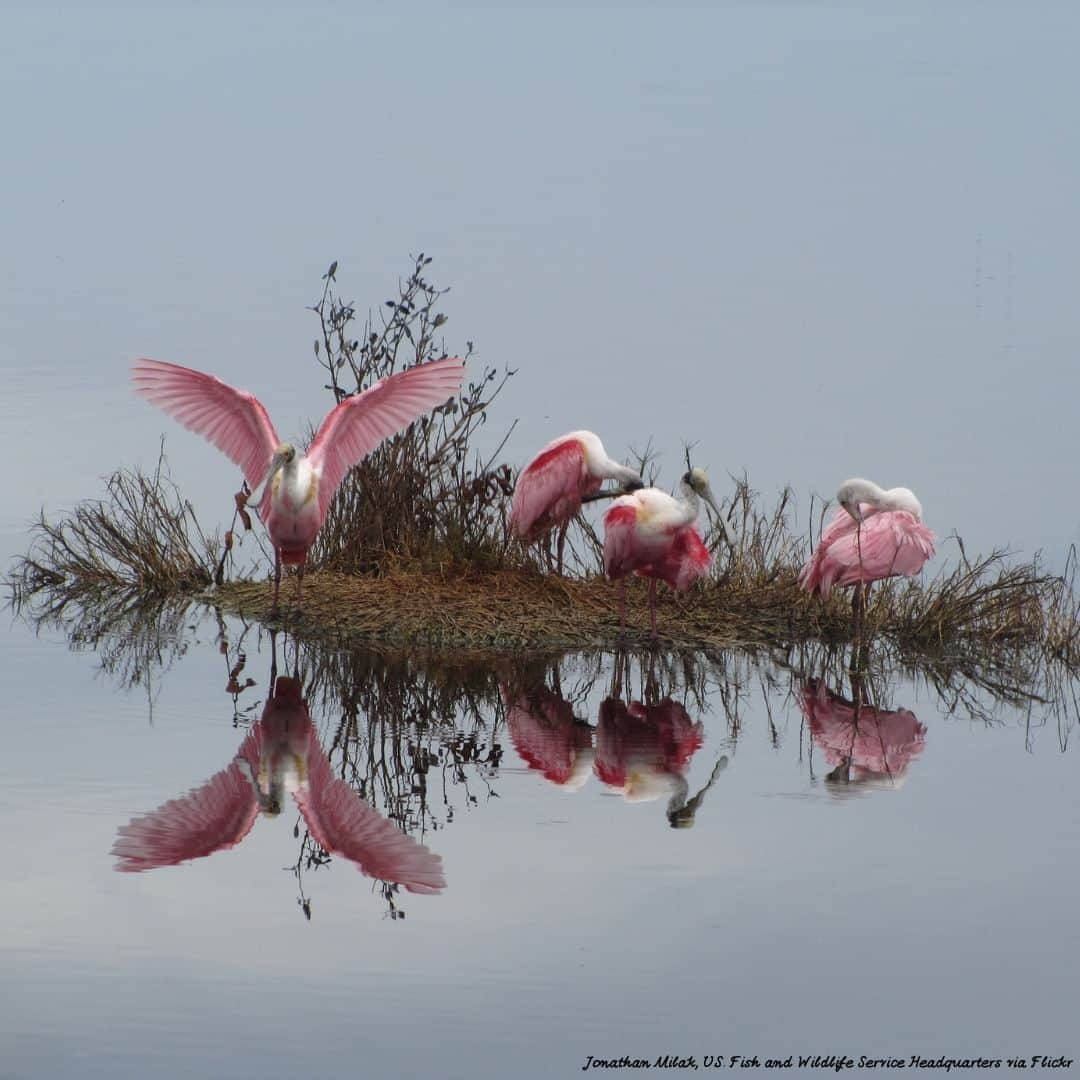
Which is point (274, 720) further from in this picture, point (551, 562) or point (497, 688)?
point (551, 562)

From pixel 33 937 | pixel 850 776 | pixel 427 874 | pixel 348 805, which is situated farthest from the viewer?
pixel 850 776

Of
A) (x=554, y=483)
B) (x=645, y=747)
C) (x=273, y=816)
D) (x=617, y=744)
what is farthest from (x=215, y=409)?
(x=273, y=816)

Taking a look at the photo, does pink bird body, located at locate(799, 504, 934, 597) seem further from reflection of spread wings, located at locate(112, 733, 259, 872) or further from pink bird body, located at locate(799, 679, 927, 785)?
reflection of spread wings, located at locate(112, 733, 259, 872)

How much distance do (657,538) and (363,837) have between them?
388 centimetres

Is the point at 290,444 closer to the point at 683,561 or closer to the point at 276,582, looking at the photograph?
the point at 276,582

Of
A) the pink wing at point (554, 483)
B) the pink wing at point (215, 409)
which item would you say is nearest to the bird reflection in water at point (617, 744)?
the pink wing at point (554, 483)

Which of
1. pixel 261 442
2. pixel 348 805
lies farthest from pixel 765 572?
pixel 348 805

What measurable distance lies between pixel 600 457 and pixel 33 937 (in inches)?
241

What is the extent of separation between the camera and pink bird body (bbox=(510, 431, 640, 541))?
41.1ft

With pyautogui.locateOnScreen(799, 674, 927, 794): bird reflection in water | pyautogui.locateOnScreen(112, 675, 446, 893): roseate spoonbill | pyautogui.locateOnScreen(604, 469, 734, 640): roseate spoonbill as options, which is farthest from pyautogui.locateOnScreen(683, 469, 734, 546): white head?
pyautogui.locateOnScreen(112, 675, 446, 893): roseate spoonbill

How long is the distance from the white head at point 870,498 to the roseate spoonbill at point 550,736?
2367mm

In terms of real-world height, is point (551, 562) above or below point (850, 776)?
above

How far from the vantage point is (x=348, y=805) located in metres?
8.55

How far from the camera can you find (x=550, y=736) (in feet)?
32.1
